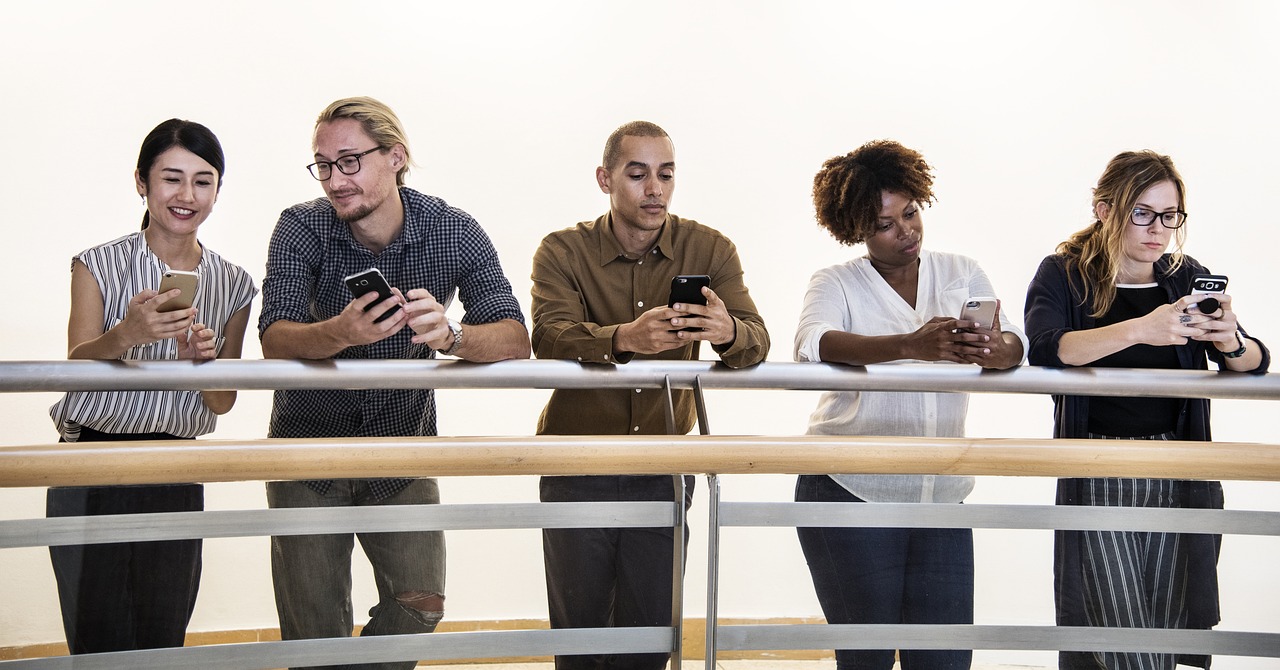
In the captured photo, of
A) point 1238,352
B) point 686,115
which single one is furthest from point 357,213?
point 686,115

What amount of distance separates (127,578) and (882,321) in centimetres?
169

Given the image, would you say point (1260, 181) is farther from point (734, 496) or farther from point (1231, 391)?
point (734, 496)

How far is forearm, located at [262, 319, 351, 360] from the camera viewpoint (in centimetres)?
205

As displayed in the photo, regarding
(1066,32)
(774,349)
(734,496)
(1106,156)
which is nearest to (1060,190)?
(1106,156)

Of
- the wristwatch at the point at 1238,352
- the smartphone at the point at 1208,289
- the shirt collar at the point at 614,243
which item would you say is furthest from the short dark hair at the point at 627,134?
the wristwatch at the point at 1238,352

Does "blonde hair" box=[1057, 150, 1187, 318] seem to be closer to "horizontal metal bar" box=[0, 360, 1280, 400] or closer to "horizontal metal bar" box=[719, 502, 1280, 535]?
"horizontal metal bar" box=[0, 360, 1280, 400]

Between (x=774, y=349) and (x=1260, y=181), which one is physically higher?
(x=1260, y=181)

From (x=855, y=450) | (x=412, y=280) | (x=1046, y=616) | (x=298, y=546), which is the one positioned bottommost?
(x=1046, y=616)

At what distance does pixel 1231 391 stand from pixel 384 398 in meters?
1.78

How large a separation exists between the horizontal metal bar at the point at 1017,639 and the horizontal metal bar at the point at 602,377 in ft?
1.64

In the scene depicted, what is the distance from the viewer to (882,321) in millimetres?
2494

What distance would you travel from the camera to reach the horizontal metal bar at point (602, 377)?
1.81 meters

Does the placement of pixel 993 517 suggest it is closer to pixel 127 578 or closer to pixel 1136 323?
pixel 1136 323

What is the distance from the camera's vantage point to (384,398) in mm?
2293
